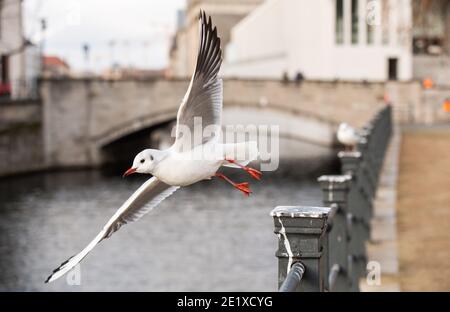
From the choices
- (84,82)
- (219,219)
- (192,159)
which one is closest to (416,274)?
(192,159)

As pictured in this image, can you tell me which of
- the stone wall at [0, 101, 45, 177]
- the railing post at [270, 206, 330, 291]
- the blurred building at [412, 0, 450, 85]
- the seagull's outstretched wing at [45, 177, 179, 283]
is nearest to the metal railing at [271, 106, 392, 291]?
the railing post at [270, 206, 330, 291]

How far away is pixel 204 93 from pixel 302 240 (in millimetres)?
1900

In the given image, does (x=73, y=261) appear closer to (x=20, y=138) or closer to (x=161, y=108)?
(x=20, y=138)

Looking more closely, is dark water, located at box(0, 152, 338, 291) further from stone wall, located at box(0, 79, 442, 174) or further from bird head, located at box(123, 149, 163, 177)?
bird head, located at box(123, 149, 163, 177)

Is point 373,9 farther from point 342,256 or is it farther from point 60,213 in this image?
point 60,213

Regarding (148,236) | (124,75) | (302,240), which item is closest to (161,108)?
(124,75)

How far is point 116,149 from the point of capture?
163ft

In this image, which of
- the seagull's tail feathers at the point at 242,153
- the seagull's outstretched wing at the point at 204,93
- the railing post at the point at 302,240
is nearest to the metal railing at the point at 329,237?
the railing post at the point at 302,240

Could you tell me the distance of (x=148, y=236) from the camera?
78.8 feet

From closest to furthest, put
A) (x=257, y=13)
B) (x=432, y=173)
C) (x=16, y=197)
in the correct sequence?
(x=432, y=173)
(x=16, y=197)
(x=257, y=13)

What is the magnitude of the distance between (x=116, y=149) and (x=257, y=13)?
82.6 feet

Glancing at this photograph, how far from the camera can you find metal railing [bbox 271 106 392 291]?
427cm

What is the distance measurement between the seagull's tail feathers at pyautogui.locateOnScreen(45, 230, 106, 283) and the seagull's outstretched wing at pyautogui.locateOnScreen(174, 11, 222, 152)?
0.36 meters

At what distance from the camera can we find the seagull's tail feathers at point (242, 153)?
264 cm
